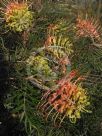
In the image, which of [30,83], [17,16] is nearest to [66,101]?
[30,83]

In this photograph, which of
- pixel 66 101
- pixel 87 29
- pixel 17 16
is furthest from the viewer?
pixel 87 29

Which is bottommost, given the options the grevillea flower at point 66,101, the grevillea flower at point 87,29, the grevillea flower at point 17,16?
the grevillea flower at point 66,101

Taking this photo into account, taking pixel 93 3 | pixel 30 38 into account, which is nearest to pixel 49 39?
pixel 30 38

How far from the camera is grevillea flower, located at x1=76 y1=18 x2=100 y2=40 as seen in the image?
1.67 m

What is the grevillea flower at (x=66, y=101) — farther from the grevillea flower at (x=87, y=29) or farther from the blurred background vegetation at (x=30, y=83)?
the grevillea flower at (x=87, y=29)

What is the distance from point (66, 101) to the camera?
1317mm

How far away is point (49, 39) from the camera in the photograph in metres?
1.53

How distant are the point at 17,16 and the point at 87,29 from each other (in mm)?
288

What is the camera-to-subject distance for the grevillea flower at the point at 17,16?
1517 mm

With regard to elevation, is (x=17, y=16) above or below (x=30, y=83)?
above

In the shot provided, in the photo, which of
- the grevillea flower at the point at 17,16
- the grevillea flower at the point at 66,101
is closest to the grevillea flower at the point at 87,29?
the grevillea flower at the point at 17,16

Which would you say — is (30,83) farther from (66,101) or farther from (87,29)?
(87,29)

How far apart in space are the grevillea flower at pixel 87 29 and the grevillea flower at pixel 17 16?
0.72 ft

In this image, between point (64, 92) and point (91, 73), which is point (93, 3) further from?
point (64, 92)
